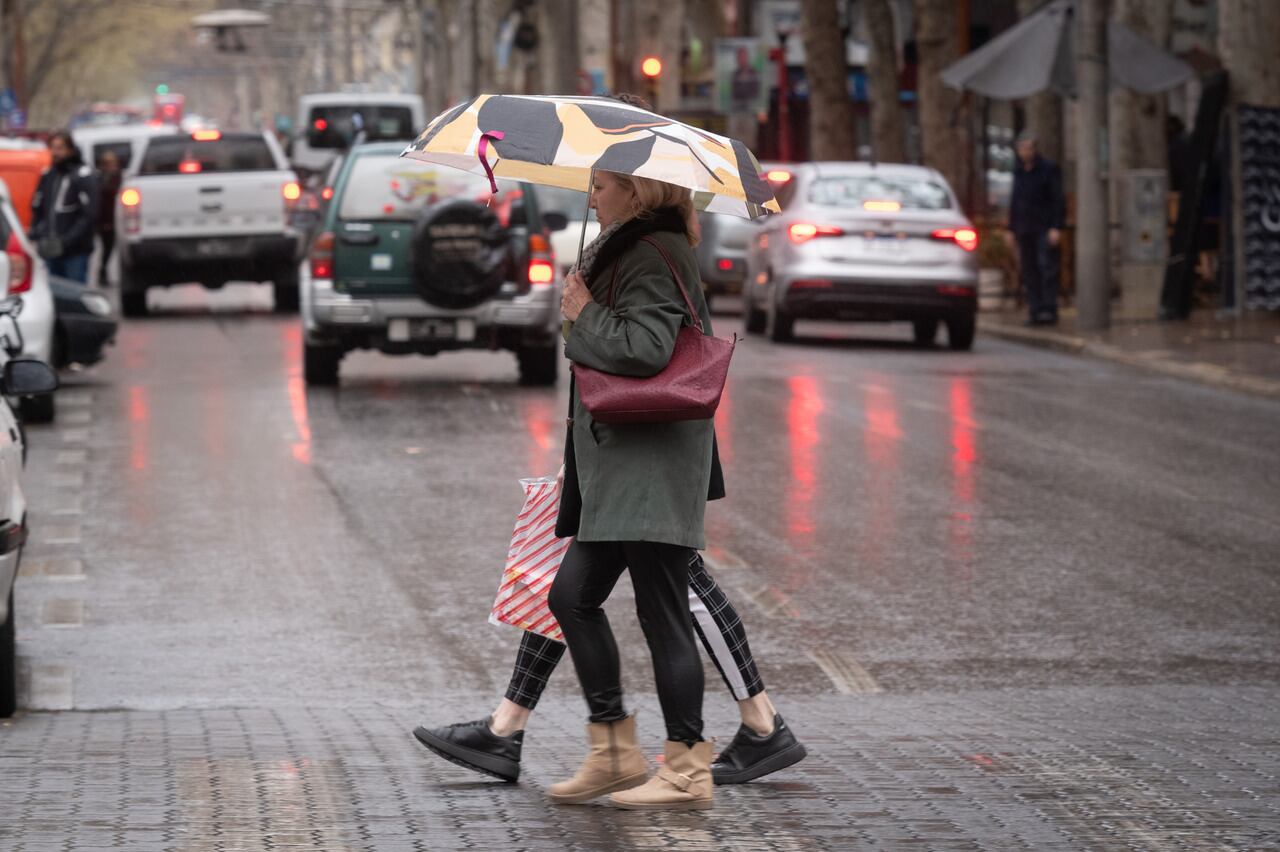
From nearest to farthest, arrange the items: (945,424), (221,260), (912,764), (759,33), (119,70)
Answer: (912,764), (945,424), (221,260), (759,33), (119,70)

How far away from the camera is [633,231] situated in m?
5.82

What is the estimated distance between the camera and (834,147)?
35.0 meters

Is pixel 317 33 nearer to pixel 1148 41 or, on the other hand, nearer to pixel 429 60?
pixel 429 60

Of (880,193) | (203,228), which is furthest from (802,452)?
(203,228)

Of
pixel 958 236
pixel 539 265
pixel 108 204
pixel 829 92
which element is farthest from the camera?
pixel 829 92

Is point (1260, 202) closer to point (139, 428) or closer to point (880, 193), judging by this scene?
point (880, 193)

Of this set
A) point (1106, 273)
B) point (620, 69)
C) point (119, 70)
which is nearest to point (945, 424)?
point (1106, 273)

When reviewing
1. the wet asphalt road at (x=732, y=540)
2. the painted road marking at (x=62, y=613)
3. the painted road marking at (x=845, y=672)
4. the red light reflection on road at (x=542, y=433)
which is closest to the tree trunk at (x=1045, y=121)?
the wet asphalt road at (x=732, y=540)

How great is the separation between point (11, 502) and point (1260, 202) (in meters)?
18.2

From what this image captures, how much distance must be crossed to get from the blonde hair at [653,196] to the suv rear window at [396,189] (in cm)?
1158

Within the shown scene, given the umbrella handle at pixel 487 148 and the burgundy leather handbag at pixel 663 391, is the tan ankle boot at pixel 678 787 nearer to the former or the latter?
the burgundy leather handbag at pixel 663 391

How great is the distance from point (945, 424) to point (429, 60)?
9158cm

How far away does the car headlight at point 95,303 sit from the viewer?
17.8m

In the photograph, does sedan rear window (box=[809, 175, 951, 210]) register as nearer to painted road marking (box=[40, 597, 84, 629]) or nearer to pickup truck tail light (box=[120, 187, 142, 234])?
pickup truck tail light (box=[120, 187, 142, 234])
